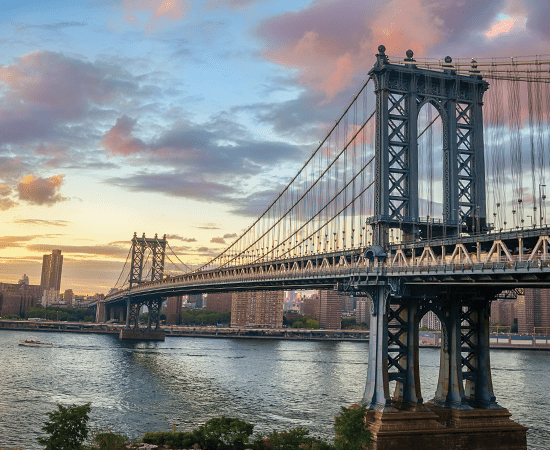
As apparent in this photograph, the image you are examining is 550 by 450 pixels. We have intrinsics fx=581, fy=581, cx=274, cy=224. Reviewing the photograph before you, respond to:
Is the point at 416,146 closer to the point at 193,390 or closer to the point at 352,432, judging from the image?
the point at 352,432

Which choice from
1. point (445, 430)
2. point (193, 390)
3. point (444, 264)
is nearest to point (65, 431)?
point (444, 264)

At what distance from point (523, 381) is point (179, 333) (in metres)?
127

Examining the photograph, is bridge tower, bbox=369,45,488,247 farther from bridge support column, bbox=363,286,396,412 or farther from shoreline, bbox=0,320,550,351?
shoreline, bbox=0,320,550,351

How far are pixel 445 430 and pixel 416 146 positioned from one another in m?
19.3

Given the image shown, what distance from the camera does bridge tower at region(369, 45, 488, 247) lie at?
133 feet

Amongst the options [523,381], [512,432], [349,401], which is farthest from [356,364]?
[512,432]

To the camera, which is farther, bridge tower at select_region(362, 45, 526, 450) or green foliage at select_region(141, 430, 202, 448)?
bridge tower at select_region(362, 45, 526, 450)

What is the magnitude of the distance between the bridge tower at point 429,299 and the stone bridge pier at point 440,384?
6cm

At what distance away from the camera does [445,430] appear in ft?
117

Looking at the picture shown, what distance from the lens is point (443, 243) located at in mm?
32375

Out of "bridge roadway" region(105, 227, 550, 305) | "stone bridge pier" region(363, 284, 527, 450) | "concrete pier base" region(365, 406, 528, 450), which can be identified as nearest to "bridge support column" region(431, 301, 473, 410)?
"stone bridge pier" region(363, 284, 527, 450)

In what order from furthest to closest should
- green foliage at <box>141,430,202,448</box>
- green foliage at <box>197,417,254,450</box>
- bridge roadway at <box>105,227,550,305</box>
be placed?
1. green foliage at <box>141,430,202,448</box>
2. green foliage at <box>197,417,254,450</box>
3. bridge roadway at <box>105,227,550,305</box>

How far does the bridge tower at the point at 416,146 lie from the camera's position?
4047cm

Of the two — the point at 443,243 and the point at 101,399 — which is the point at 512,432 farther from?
the point at 101,399
